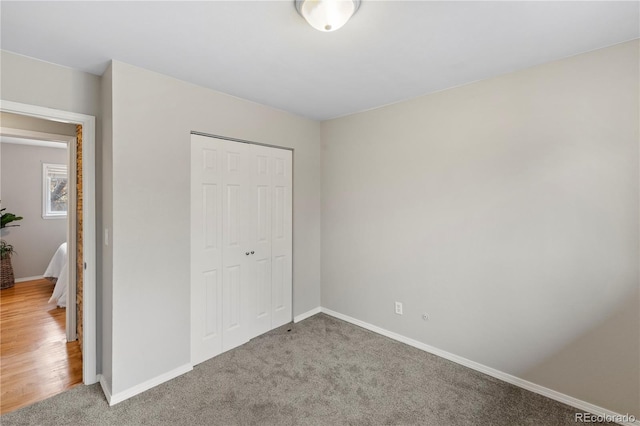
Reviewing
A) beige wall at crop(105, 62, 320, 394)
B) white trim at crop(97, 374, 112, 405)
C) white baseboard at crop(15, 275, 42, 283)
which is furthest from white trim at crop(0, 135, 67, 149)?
white trim at crop(97, 374, 112, 405)

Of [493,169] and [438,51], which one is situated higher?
[438,51]

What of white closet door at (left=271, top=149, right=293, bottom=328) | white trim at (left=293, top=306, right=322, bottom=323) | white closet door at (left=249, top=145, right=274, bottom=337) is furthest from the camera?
white trim at (left=293, top=306, right=322, bottom=323)

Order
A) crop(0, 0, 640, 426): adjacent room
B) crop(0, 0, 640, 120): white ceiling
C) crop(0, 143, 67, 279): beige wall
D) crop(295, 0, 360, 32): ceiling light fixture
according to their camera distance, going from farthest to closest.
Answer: crop(0, 143, 67, 279): beige wall
crop(0, 0, 640, 426): adjacent room
crop(0, 0, 640, 120): white ceiling
crop(295, 0, 360, 32): ceiling light fixture

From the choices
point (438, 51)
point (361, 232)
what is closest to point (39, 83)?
point (438, 51)

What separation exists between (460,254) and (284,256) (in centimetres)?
183

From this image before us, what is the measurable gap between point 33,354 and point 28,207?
3849mm

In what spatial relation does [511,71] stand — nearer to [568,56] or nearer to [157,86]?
[568,56]

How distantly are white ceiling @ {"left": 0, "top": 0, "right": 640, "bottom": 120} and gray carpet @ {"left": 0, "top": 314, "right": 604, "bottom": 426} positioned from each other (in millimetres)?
2405

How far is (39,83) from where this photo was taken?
201cm

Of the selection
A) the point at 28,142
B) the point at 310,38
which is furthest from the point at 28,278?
the point at 310,38

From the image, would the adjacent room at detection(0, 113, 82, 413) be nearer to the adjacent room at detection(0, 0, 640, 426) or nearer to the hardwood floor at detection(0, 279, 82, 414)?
the hardwood floor at detection(0, 279, 82, 414)

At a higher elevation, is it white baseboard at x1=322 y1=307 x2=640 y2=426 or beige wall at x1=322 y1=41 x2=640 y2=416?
beige wall at x1=322 y1=41 x2=640 y2=416

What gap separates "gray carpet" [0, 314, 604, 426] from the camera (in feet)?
6.25

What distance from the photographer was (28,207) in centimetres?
520
